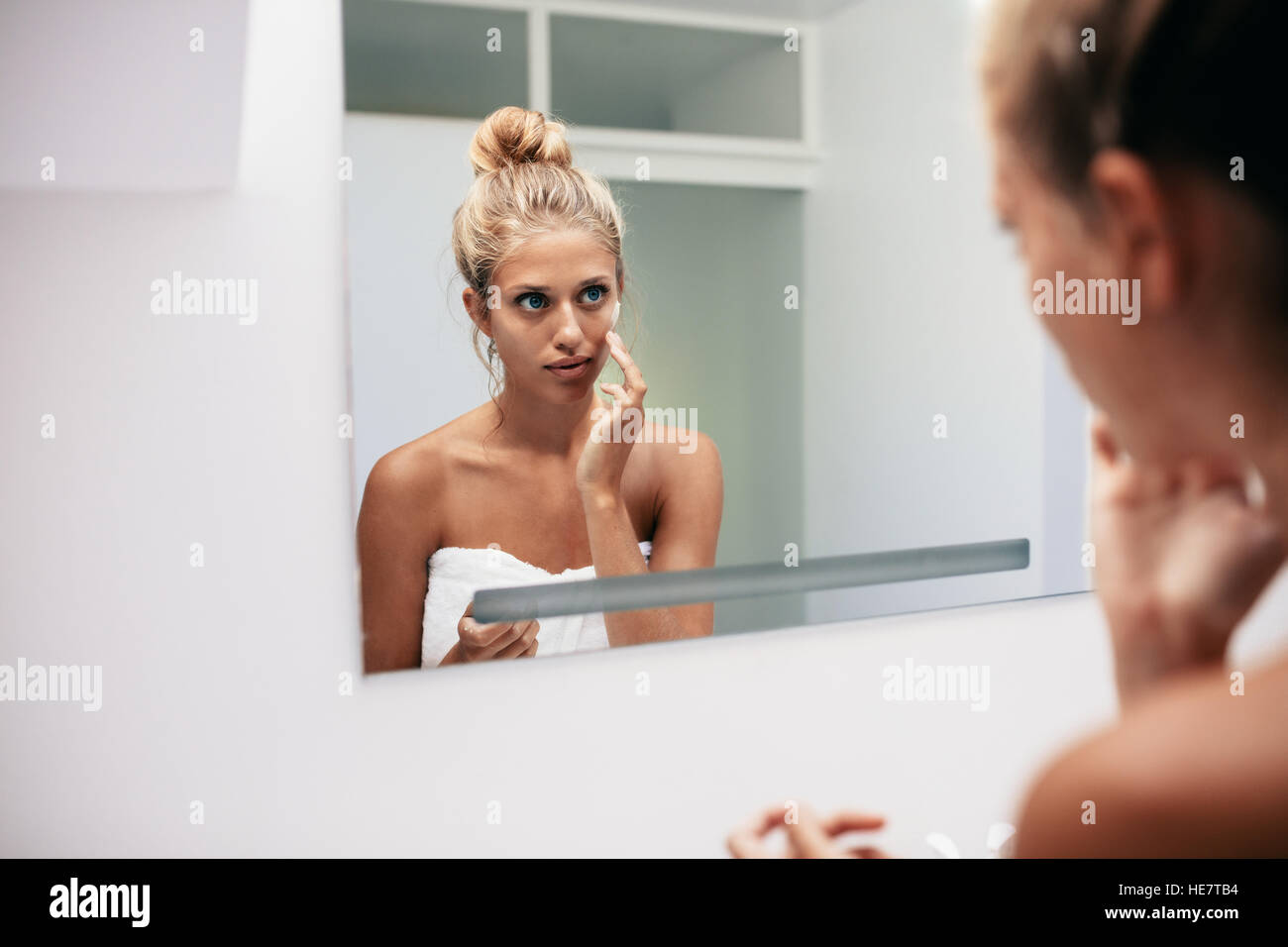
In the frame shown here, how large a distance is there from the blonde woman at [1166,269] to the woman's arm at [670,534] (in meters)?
0.70

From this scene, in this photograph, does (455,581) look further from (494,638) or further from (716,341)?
(716,341)

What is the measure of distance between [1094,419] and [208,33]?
48 cm

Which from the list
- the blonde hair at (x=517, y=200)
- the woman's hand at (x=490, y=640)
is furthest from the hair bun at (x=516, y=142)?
the woman's hand at (x=490, y=640)

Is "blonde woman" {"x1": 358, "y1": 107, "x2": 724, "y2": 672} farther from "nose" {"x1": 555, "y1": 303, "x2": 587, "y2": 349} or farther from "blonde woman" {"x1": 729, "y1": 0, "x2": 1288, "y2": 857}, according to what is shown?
"blonde woman" {"x1": 729, "y1": 0, "x2": 1288, "y2": 857}

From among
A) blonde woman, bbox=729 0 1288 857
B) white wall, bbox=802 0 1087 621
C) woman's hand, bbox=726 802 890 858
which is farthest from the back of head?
white wall, bbox=802 0 1087 621

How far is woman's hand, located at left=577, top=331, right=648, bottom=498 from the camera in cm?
88

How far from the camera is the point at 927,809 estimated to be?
1.03 metres

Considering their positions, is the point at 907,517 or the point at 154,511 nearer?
the point at 154,511

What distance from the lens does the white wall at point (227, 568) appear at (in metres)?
0.77

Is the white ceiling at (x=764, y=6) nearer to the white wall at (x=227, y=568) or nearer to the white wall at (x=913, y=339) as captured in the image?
the white wall at (x=913, y=339)

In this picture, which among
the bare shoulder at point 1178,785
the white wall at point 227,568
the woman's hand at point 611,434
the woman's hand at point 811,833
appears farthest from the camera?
the woman's hand at point 611,434

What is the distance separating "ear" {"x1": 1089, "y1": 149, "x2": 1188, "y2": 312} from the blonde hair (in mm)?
671
